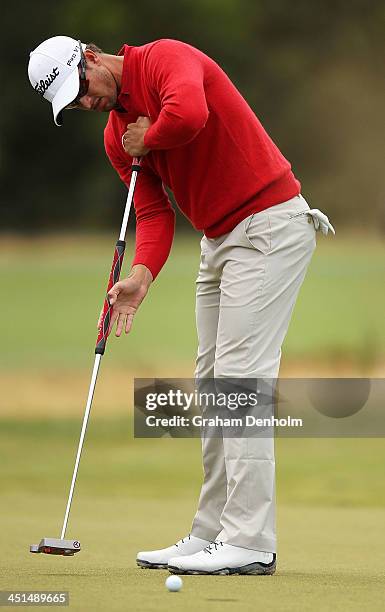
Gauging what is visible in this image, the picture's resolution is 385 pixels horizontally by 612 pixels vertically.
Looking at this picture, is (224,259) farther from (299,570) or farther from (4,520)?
(4,520)

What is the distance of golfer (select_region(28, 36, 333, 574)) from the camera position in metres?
3.67

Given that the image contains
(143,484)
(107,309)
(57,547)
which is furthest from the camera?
(143,484)

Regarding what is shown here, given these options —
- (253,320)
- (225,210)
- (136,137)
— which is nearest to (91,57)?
(136,137)

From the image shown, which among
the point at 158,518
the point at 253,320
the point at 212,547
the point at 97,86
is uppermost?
the point at 97,86

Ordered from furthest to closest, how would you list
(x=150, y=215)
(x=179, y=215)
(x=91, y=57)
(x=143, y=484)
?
(x=179, y=215)
(x=143, y=484)
(x=150, y=215)
(x=91, y=57)

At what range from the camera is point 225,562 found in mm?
3629

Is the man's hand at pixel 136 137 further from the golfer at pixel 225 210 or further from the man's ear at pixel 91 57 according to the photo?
the man's ear at pixel 91 57

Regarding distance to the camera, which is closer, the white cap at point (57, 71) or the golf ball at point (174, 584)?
the golf ball at point (174, 584)

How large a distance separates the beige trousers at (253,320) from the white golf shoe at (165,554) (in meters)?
0.09

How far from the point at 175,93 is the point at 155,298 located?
21.7 m

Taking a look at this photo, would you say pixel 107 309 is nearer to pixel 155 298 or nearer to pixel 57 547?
pixel 57 547

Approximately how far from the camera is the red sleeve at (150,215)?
4.06m

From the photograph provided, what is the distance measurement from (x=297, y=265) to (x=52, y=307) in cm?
2122

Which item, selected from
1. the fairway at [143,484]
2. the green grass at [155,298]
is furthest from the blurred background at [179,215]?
the fairway at [143,484]
